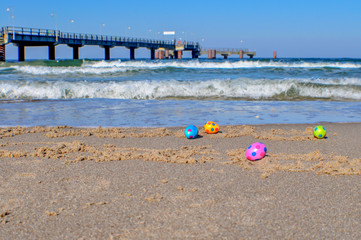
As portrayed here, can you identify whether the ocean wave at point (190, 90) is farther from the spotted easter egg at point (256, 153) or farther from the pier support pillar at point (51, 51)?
the pier support pillar at point (51, 51)

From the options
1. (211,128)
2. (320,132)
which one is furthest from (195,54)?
(320,132)

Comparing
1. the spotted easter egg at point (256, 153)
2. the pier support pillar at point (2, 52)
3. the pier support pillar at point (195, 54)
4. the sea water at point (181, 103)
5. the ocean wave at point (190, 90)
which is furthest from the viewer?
the pier support pillar at point (195, 54)

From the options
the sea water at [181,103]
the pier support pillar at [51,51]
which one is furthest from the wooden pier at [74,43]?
the sea water at [181,103]

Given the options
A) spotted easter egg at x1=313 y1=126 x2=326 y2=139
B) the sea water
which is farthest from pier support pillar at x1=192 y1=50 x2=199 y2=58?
spotted easter egg at x1=313 y1=126 x2=326 y2=139

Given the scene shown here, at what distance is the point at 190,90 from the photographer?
37.6 ft

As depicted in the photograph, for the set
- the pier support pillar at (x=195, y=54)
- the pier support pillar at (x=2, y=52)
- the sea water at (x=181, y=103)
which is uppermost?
the pier support pillar at (x=195, y=54)

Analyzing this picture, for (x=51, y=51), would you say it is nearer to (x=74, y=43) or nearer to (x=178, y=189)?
(x=74, y=43)

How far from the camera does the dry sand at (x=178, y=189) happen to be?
7.26 ft

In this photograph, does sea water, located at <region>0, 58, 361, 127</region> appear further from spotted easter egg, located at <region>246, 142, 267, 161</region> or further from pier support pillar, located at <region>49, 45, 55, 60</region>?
pier support pillar, located at <region>49, 45, 55, 60</region>

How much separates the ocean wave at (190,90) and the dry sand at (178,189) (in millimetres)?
6314

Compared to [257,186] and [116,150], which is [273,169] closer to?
[257,186]

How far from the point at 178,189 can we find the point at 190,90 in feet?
28.5

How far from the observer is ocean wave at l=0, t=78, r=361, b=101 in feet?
36.3

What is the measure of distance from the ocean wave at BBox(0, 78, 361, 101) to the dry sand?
6.31 metres
